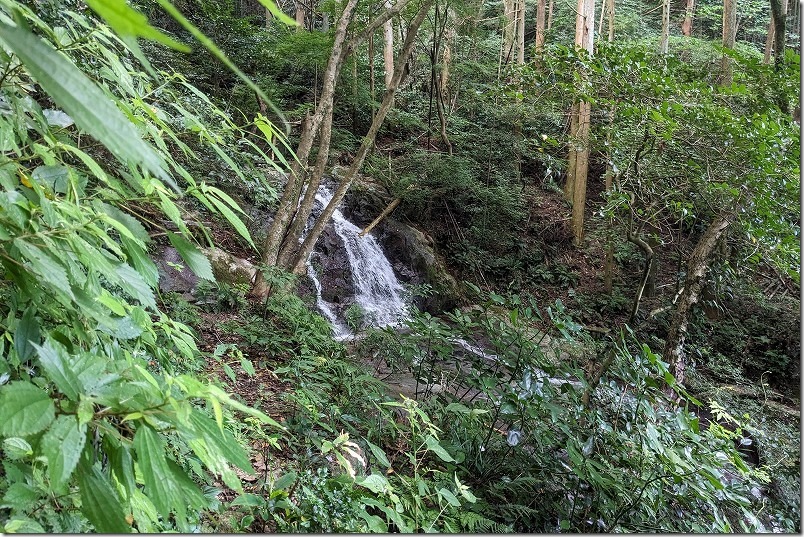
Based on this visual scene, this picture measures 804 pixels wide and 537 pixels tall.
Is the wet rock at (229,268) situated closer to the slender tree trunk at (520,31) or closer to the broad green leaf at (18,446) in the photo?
the broad green leaf at (18,446)

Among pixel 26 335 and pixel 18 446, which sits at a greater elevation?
pixel 26 335

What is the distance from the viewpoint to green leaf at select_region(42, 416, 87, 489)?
0.55 meters

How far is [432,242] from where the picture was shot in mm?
9703

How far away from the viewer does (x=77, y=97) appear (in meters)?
0.30

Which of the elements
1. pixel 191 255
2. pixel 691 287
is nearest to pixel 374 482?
pixel 191 255

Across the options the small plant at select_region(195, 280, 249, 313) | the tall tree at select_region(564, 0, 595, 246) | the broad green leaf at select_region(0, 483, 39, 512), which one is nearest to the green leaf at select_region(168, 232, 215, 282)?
the broad green leaf at select_region(0, 483, 39, 512)

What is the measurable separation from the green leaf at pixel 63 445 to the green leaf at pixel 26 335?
0.24m

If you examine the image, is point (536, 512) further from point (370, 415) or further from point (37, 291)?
point (37, 291)

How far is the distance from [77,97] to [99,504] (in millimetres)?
500

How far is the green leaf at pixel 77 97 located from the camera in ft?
0.96

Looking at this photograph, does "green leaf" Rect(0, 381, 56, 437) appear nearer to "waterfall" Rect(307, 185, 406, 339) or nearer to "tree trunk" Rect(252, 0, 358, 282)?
"tree trunk" Rect(252, 0, 358, 282)

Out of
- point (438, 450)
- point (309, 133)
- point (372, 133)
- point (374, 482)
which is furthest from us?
point (372, 133)

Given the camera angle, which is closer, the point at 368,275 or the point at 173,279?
the point at 173,279

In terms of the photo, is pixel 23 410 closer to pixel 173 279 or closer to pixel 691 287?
pixel 691 287
